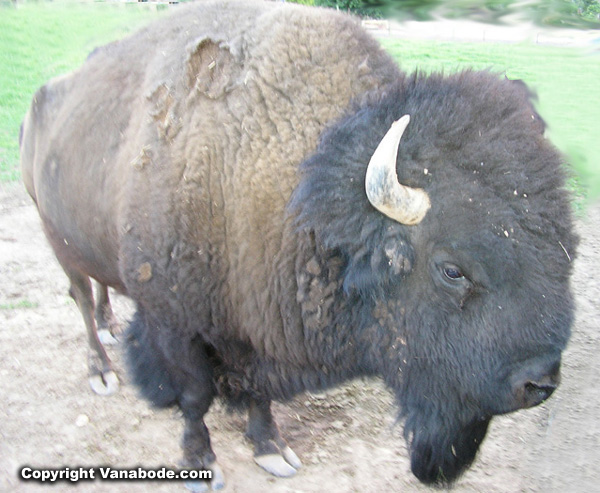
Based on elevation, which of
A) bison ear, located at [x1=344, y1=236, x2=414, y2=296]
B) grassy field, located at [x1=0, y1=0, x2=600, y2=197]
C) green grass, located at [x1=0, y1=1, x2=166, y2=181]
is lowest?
green grass, located at [x1=0, y1=1, x2=166, y2=181]

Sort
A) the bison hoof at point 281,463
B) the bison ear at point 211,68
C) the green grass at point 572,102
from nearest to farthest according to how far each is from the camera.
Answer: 1. the green grass at point 572,102
2. the bison ear at point 211,68
3. the bison hoof at point 281,463

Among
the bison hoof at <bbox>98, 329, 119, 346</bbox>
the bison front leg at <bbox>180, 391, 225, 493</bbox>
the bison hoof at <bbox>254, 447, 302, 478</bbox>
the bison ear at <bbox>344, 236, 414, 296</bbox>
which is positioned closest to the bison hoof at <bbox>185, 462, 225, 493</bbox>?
the bison front leg at <bbox>180, 391, 225, 493</bbox>

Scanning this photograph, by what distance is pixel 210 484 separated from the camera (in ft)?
11.2

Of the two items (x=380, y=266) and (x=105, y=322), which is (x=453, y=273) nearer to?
(x=380, y=266)

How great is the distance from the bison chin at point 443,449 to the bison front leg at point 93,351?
240 cm

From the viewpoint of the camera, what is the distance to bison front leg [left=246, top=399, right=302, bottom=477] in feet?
11.5

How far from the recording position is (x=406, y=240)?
89.6 inches

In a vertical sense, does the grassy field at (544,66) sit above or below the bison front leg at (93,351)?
above

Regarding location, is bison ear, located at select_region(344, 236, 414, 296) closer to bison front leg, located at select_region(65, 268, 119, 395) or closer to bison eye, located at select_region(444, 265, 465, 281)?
bison eye, located at select_region(444, 265, 465, 281)

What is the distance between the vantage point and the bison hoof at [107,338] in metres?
4.89

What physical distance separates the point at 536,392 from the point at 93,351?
10.6 feet

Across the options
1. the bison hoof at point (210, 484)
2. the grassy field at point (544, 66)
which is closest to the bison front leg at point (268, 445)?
the bison hoof at point (210, 484)

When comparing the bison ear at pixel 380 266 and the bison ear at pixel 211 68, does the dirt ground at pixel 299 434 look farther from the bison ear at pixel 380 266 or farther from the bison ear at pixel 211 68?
the bison ear at pixel 211 68

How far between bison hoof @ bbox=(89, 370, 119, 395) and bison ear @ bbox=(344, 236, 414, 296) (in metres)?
2.54
